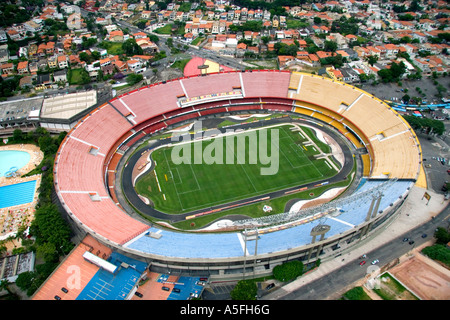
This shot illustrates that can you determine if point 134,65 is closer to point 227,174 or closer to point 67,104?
point 67,104

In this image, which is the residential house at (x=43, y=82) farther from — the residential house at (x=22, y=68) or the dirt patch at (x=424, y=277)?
the dirt patch at (x=424, y=277)

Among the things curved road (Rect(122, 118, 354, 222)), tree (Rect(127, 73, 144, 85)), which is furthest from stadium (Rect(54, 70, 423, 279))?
tree (Rect(127, 73, 144, 85))

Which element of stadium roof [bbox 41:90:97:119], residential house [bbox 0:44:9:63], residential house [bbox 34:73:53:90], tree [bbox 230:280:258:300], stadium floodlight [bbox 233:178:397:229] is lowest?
residential house [bbox 34:73:53:90]

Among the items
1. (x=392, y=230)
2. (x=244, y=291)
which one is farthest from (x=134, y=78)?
(x=392, y=230)

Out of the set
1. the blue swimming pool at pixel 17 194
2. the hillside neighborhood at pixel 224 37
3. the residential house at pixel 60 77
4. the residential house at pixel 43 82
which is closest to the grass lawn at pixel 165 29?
the hillside neighborhood at pixel 224 37

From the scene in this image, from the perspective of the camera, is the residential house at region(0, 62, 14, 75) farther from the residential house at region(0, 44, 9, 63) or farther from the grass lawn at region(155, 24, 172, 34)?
the grass lawn at region(155, 24, 172, 34)

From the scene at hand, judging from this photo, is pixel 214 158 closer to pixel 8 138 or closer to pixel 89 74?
pixel 8 138
